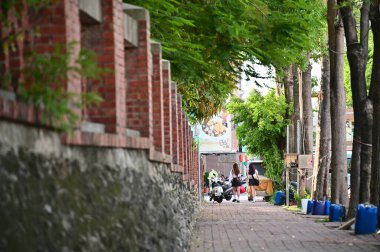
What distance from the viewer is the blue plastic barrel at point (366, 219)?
71.8ft

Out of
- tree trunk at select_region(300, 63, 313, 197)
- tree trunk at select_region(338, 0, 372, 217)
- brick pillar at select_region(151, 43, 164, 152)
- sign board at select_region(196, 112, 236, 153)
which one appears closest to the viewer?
brick pillar at select_region(151, 43, 164, 152)

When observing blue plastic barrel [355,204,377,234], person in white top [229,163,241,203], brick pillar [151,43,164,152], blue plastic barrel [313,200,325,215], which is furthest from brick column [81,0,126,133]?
person in white top [229,163,241,203]

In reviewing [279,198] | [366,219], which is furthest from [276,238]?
[279,198]

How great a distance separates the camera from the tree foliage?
54625mm

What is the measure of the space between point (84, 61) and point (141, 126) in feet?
18.3

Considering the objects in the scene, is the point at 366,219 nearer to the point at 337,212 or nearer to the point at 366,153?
the point at 366,153

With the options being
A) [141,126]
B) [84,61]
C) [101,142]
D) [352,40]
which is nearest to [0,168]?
[84,61]

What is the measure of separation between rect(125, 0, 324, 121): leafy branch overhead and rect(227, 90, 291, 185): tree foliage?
1307 inches

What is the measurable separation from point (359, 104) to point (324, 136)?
13303mm

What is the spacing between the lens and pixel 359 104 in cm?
2606

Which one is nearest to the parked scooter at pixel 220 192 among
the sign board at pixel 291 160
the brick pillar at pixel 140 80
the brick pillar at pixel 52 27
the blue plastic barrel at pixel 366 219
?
the sign board at pixel 291 160

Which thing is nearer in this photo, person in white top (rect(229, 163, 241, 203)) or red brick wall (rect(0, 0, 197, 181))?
red brick wall (rect(0, 0, 197, 181))

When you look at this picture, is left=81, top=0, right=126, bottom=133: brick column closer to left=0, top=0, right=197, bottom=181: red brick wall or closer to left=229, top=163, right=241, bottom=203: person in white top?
left=0, top=0, right=197, bottom=181: red brick wall

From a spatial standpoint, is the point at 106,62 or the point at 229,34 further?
the point at 229,34
